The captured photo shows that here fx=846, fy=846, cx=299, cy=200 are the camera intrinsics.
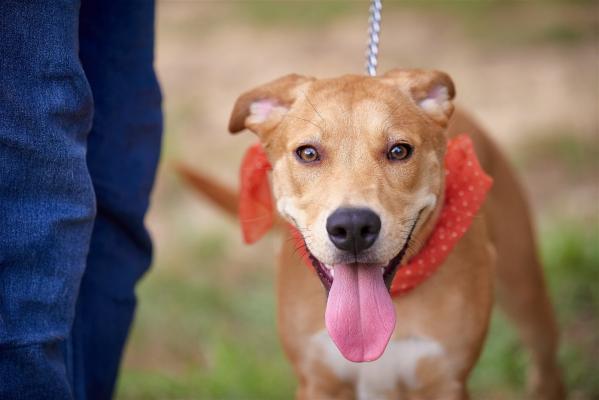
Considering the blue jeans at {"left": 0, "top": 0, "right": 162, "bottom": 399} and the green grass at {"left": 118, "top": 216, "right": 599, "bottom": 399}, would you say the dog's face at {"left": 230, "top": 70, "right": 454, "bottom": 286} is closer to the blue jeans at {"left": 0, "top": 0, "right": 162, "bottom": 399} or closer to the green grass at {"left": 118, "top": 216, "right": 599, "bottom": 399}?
the blue jeans at {"left": 0, "top": 0, "right": 162, "bottom": 399}

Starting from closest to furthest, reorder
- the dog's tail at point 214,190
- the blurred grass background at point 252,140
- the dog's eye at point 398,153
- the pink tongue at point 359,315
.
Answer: the pink tongue at point 359,315 < the dog's eye at point 398,153 < the dog's tail at point 214,190 < the blurred grass background at point 252,140

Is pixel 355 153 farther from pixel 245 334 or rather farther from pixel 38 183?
pixel 245 334

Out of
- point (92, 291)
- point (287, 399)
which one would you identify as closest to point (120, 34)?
point (92, 291)

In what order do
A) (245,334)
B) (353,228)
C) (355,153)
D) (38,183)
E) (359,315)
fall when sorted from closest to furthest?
(38,183) → (353,228) → (359,315) → (355,153) → (245,334)

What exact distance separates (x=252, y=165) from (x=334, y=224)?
0.81m

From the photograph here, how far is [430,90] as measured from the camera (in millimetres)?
3240

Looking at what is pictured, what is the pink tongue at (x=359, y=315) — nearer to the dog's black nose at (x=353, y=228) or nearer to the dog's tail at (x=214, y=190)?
the dog's black nose at (x=353, y=228)

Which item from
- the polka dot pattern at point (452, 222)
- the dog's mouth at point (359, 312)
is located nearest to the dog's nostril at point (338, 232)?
the dog's mouth at point (359, 312)

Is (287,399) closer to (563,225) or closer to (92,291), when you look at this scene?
(92,291)

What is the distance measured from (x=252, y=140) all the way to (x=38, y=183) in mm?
5008

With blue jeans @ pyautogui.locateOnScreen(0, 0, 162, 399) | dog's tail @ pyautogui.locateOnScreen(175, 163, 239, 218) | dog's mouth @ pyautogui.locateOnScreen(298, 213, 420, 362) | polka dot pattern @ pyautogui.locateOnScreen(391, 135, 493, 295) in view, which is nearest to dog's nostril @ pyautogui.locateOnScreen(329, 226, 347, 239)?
dog's mouth @ pyautogui.locateOnScreen(298, 213, 420, 362)

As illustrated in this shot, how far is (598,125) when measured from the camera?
7090 mm

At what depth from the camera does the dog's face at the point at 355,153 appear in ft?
9.04

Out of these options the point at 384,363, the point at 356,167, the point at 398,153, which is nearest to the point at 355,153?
the point at 356,167
